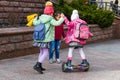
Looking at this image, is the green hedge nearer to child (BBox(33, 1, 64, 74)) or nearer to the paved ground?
the paved ground

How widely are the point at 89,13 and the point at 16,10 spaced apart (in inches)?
170

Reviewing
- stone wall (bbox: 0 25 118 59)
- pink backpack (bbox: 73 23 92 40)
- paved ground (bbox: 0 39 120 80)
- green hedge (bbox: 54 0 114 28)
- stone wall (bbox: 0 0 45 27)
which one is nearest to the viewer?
paved ground (bbox: 0 39 120 80)

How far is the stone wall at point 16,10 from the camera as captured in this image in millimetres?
13516

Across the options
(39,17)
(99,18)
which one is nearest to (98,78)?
(39,17)

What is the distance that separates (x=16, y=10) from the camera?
46.8ft

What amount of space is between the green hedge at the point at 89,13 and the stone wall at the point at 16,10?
148cm

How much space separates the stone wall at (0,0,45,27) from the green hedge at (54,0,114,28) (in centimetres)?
148

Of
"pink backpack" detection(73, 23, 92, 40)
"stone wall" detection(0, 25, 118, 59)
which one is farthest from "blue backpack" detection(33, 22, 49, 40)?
"stone wall" detection(0, 25, 118, 59)

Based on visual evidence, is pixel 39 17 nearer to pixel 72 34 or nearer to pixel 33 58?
pixel 72 34

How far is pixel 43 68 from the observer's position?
8.82 meters

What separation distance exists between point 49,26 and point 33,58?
2489 mm

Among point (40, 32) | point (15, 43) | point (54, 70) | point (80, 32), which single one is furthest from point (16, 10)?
point (40, 32)

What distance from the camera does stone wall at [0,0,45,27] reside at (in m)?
13.5

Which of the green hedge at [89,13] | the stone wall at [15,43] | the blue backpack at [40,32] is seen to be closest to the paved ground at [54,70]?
the stone wall at [15,43]
